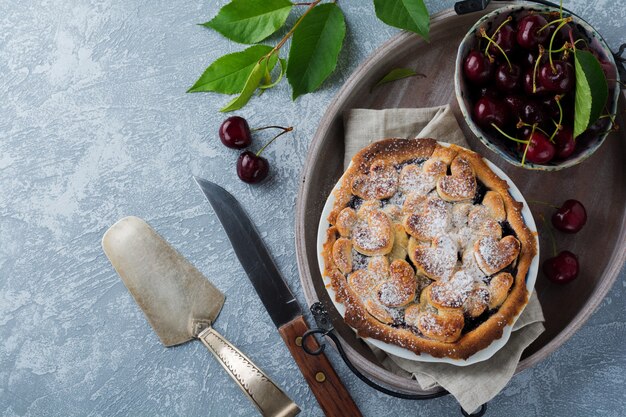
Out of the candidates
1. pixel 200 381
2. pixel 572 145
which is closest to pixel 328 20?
pixel 572 145

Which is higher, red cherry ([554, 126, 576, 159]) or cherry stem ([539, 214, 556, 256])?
red cherry ([554, 126, 576, 159])

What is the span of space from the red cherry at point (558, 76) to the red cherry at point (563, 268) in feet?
1.28

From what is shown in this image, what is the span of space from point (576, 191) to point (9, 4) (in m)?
1.56

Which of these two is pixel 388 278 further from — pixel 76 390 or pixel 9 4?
pixel 9 4

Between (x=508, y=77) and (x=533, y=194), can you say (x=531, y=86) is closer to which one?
(x=508, y=77)

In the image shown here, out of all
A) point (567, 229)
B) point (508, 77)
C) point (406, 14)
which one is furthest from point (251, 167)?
point (567, 229)

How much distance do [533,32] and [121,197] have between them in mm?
1089

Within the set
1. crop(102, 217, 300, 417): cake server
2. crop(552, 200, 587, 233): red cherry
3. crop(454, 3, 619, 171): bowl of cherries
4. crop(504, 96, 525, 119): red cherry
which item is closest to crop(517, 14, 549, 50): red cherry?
crop(454, 3, 619, 171): bowl of cherries

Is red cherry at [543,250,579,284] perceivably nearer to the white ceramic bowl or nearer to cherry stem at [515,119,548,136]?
the white ceramic bowl

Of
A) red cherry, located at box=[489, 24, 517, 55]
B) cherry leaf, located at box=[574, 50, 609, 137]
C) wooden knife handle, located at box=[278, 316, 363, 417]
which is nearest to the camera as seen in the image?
Result: cherry leaf, located at box=[574, 50, 609, 137]

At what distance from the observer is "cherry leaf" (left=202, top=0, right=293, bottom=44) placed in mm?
1524

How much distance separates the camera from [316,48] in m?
1.50

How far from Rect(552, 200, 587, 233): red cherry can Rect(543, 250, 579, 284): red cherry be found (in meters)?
0.06

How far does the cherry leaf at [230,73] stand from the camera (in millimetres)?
1559
